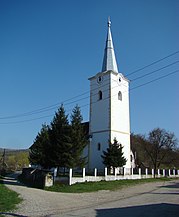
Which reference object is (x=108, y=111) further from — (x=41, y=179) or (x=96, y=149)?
(x=41, y=179)

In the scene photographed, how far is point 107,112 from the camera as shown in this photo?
1372 inches

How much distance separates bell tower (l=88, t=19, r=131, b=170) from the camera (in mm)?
34188

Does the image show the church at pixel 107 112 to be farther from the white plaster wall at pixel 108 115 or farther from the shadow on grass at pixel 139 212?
the shadow on grass at pixel 139 212

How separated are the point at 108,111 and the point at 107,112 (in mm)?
224

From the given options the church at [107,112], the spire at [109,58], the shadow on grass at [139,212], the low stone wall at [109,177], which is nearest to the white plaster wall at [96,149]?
the church at [107,112]

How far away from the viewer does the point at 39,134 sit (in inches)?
1446

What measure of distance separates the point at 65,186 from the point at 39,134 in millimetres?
16927

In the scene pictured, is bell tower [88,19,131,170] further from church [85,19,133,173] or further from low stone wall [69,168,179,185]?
low stone wall [69,168,179,185]

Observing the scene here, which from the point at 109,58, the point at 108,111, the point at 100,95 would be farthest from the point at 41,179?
the point at 109,58

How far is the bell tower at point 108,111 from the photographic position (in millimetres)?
34188

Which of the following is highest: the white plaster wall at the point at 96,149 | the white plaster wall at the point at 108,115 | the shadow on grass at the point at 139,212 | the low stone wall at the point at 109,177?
the white plaster wall at the point at 108,115

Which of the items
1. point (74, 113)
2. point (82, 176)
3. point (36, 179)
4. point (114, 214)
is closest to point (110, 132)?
point (74, 113)

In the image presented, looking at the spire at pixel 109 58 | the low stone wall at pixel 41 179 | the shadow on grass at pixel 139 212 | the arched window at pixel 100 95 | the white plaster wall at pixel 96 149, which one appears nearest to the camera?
the shadow on grass at pixel 139 212

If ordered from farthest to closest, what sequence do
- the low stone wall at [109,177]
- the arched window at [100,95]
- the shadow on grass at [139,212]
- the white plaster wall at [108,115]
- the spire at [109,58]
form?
the spire at [109,58] < the arched window at [100,95] < the white plaster wall at [108,115] < the low stone wall at [109,177] < the shadow on grass at [139,212]
